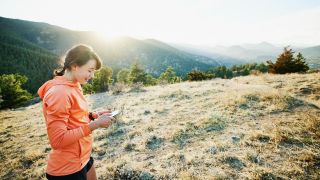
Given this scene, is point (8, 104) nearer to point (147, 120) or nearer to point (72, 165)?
point (147, 120)

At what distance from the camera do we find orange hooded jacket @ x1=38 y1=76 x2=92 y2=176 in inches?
91.3

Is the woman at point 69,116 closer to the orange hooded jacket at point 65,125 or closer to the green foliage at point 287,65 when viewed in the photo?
the orange hooded jacket at point 65,125

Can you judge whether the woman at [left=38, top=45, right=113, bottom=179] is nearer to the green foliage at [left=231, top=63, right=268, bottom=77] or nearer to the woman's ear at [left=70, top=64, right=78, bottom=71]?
the woman's ear at [left=70, top=64, right=78, bottom=71]

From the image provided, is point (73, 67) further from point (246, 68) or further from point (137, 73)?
point (246, 68)

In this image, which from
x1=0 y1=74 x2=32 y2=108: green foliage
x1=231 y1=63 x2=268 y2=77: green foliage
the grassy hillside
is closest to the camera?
the grassy hillside

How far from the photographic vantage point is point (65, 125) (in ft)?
7.77

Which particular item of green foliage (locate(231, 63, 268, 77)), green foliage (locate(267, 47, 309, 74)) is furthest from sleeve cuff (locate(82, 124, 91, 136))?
green foliage (locate(231, 63, 268, 77))

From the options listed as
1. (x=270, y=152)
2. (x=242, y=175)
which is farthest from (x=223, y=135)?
(x=242, y=175)

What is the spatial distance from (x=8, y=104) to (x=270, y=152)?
43342 millimetres

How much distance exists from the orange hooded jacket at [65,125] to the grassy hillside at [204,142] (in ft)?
8.73

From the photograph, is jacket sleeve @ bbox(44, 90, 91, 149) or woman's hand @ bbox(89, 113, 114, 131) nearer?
jacket sleeve @ bbox(44, 90, 91, 149)

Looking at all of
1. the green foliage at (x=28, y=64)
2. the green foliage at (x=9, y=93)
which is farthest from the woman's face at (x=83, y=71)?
the green foliage at (x=28, y=64)

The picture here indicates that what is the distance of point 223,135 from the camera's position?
21.2ft

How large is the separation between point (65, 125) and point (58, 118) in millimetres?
101
